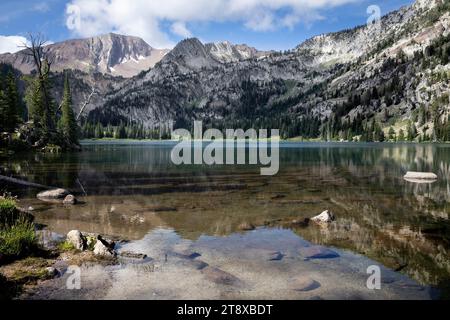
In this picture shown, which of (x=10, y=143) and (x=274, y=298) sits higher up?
(x=10, y=143)

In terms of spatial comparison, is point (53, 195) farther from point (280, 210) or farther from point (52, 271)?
point (280, 210)

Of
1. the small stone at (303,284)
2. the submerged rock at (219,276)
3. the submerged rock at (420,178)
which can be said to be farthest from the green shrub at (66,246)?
the submerged rock at (420,178)

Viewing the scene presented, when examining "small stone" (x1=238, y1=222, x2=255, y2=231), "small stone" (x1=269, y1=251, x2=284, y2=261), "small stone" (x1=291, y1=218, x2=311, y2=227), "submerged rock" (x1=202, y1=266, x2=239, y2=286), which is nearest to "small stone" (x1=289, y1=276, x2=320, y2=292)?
"submerged rock" (x1=202, y1=266, x2=239, y2=286)

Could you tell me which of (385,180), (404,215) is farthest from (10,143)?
(404,215)

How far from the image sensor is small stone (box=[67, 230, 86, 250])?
16312mm

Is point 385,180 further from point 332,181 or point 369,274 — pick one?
point 369,274

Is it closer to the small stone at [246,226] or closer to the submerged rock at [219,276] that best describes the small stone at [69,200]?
the small stone at [246,226]

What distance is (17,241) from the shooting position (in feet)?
49.1

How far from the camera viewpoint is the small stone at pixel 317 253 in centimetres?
1611

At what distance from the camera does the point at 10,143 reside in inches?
3359

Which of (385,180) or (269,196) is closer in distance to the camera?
(269,196)

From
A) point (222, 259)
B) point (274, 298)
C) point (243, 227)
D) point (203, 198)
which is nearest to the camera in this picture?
point (274, 298)

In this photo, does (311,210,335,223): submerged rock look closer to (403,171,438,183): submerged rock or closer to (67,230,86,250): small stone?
(67,230,86,250): small stone

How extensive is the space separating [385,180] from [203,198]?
2443 cm
